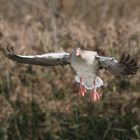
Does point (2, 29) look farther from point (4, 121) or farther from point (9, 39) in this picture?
point (4, 121)

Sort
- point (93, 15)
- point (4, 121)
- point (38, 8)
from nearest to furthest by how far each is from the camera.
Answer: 1. point (4, 121)
2. point (38, 8)
3. point (93, 15)

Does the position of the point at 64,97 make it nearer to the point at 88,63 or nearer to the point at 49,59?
the point at 49,59

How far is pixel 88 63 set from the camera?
5.38 m

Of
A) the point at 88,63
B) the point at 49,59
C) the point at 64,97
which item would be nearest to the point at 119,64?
the point at 88,63

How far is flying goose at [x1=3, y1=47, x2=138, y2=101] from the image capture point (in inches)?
211

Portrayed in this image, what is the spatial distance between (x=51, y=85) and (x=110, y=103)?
76cm

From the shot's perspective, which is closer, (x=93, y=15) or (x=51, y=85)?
(x=51, y=85)

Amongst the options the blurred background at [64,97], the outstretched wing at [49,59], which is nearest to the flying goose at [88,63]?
the outstretched wing at [49,59]

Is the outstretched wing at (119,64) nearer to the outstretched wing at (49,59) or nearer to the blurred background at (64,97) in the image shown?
the outstretched wing at (49,59)

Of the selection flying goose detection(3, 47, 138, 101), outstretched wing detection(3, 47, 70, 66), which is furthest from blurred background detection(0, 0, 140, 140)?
flying goose detection(3, 47, 138, 101)

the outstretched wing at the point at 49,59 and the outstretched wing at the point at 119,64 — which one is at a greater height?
the outstretched wing at the point at 49,59

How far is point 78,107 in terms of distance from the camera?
10023mm

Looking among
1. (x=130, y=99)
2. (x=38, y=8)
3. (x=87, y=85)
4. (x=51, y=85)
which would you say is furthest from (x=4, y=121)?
(x=87, y=85)

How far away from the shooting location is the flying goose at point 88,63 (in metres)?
5.36
